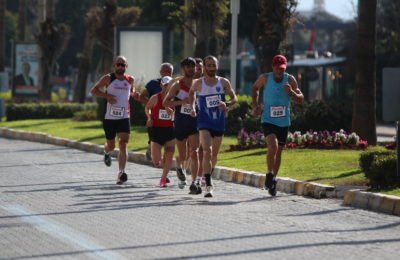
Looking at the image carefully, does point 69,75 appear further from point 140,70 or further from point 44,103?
point 140,70

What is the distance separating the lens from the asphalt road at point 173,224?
954 cm

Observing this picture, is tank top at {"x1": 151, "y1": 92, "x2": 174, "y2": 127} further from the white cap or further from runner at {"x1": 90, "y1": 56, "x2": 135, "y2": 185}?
runner at {"x1": 90, "y1": 56, "x2": 135, "y2": 185}

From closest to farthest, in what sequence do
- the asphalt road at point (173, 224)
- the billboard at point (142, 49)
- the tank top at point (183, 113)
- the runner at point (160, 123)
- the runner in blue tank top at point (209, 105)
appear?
the asphalt road at point (173, 224), the runner in blue tank top at point (209, 105), the tank top at point (183, 113), the runner at point (160, 123), the billboard at point (142, 49)

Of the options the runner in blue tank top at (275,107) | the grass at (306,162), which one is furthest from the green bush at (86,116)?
the runner in blue tank top at (275,107)

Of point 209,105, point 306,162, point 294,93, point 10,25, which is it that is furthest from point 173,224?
point 10,25

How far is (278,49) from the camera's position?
88.3ft

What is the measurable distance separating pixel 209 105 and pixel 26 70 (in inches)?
1390

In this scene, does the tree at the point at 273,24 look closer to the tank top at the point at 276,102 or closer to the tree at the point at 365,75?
the tree at the point at 365,75

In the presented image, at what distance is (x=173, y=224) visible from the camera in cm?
1149

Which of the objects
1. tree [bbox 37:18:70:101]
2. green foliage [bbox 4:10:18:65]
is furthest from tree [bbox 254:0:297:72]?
green foliage [bbox 4:10:18:65]

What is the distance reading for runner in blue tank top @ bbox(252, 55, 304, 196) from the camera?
14875mm

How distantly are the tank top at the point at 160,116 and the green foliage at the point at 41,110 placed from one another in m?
26.0

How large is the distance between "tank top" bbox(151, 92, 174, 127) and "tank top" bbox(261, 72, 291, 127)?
1999 mm

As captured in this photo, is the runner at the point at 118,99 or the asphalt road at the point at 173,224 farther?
the runner at the point at 118,99
